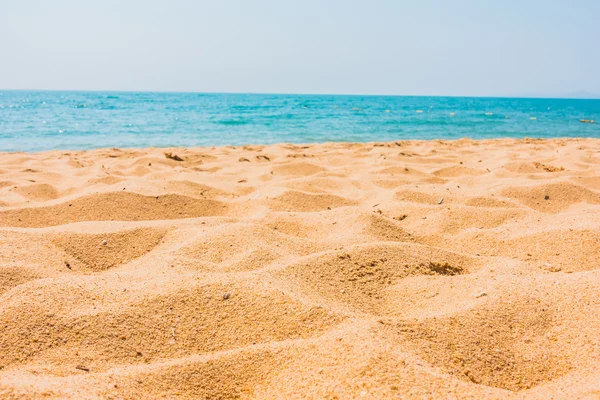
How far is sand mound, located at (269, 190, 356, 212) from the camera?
316cm

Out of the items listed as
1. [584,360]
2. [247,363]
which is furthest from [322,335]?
[584,360]

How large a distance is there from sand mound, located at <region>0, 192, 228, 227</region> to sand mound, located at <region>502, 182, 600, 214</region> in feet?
7.15

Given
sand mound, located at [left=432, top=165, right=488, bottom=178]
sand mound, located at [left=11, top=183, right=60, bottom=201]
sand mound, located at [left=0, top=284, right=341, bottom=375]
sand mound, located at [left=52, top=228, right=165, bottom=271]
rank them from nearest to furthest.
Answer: sand mound, located at [left=0, top=284, right=341, bottom=375], sand mound, located at [left=52, top=228, right=165, bottom=271], sand mound, located at [left=11, top=183, right=60, bottom=201], sand mound, located at [left=432, top=165, right=488, bottom=178]

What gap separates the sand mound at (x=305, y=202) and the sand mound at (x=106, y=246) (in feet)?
3.23

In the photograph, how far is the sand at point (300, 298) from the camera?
1.21 meters

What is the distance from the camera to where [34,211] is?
114 inches

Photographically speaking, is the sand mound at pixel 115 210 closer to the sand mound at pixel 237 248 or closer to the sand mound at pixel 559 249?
the sand mound at pixel 237 248

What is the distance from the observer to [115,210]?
2953 millimetres

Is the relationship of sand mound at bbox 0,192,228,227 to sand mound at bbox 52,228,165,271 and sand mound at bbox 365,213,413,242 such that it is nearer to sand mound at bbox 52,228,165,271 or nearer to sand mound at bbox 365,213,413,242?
sand mound at bbox 52,228,165,271

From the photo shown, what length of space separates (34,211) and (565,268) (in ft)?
10.1

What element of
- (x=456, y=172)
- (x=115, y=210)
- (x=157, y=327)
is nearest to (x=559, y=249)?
(x=157, y=327)

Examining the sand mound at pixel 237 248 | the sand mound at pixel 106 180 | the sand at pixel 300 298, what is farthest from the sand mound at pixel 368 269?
the sand mound at pixel 106 180

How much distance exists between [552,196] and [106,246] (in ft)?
9.98

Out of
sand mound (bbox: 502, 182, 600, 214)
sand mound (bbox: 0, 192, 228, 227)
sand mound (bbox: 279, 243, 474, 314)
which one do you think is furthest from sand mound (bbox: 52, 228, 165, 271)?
sand mound (bbox: 502, 182, 600, 214)
